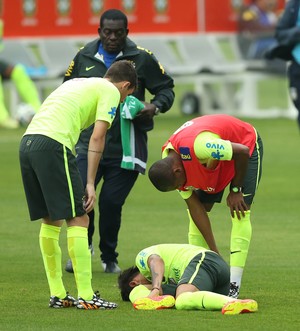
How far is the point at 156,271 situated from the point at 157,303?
13.6 inches

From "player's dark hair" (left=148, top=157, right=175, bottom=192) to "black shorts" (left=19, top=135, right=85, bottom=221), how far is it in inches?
25.1

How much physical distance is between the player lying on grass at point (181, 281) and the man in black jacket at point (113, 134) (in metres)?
2.00

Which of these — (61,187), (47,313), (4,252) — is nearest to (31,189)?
(61,187)

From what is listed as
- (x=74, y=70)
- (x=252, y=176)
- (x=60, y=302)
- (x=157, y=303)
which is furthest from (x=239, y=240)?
(x=74, y=70)

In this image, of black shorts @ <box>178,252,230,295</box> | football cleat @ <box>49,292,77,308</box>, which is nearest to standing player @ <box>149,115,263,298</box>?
black shorts @ <box>178,252,230,295</box>

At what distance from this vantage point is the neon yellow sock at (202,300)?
988 centimetres

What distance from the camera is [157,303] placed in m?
10.1

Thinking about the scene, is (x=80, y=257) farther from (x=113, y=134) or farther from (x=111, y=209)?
(x=113, y=134)

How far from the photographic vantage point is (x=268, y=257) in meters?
13.3

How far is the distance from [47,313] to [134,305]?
2.24 feet

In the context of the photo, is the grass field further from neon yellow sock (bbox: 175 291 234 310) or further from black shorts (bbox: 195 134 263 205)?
black shorts (bbox: 195 134 263 205)

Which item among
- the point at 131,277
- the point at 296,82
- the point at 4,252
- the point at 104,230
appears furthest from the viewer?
the point at 296,82

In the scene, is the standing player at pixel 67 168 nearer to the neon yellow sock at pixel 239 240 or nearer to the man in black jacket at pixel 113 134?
the neon yellow sock at pixel 239 240

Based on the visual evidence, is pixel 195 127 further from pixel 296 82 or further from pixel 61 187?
pixel 296 82
